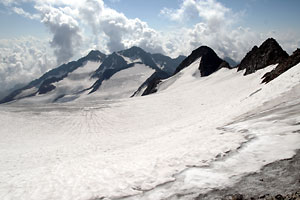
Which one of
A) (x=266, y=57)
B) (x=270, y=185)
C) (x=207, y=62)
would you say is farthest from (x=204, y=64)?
(x=270, y=185)

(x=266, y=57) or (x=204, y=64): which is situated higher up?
Result: (x=204, y=64)

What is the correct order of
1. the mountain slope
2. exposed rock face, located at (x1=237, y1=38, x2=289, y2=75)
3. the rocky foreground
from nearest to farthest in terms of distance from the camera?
the rocky foreground
exposed rock face, located at (x1=237, y1=38, x2=289, y2=75)
the mountain slope

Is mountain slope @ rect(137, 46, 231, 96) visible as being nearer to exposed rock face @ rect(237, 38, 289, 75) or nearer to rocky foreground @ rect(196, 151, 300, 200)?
exposed rock face @ rect(237, 38, 289, 75)

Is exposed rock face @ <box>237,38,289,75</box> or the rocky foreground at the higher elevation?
exposed rock face @ <box>237,38,289,75</box>

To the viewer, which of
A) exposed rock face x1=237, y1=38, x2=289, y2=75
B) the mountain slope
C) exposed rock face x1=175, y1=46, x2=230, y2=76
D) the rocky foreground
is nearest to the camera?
the rocky foreground

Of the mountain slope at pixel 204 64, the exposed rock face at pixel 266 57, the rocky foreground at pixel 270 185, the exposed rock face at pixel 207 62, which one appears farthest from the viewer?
the mountain slope at pixel 204 64

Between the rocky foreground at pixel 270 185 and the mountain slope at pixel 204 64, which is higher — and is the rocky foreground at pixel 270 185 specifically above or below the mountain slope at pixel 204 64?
below

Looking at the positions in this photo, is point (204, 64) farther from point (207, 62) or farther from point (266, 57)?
point (266, 57)

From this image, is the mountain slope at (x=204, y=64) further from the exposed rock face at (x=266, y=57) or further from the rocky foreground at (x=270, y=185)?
the rocky foreground at (x=270, y=185)

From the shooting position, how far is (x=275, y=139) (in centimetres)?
1112

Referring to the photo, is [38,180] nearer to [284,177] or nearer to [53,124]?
[284,177]

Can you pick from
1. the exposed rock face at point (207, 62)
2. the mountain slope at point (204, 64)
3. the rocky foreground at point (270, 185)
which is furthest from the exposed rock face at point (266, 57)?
the rocky foreground at point (270, 185)

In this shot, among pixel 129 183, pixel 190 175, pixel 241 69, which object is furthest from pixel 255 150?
pixel 241 69

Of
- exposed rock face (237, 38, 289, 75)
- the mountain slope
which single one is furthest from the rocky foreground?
the mountain slope
